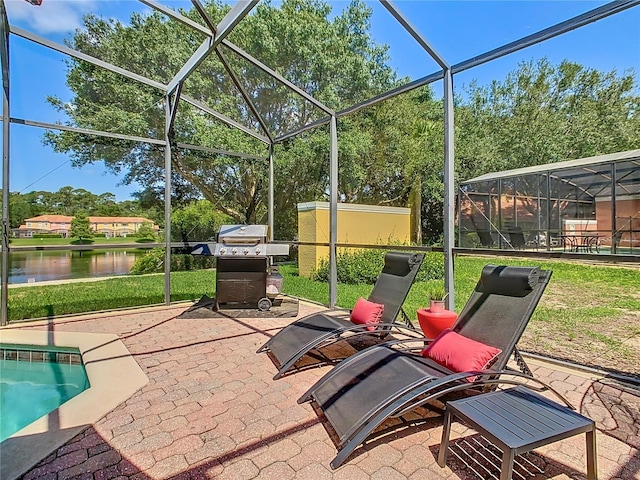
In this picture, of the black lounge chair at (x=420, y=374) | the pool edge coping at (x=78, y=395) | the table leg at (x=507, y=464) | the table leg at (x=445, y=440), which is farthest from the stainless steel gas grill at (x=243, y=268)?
the table leg at (x=507, y=464)

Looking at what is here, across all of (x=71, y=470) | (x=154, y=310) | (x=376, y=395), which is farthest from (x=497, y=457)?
(x=154, y=310)

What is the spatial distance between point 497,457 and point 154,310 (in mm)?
5801

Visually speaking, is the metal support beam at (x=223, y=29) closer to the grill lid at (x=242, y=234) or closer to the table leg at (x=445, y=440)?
the grill lid at (x=242, y=234)

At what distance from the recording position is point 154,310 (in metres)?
6.40

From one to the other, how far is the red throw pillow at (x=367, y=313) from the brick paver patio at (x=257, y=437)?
2.42 ft

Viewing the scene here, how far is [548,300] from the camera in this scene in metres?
7.06

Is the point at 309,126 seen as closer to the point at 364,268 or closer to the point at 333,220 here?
the point at 333,220

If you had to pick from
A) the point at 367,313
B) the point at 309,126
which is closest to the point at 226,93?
the point at 309,126

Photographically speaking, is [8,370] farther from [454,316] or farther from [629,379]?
[629,379]

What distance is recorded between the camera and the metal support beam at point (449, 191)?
163 inches

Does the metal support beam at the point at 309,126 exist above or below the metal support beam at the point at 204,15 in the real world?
below

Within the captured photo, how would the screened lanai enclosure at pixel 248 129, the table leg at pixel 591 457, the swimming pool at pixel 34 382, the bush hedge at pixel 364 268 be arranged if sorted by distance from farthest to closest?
1. the bush hedge at pixel 364 268
2. the screened lanai enclosure at pixel 248 129
3. the swimming pool at pixel 34 382
4. the table leg at pixel 591 457

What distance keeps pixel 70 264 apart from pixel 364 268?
6617 millimetres

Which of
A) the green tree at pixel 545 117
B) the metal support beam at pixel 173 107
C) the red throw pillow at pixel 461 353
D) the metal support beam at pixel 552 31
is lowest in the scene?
the red throw pillow at pixel 461 353
